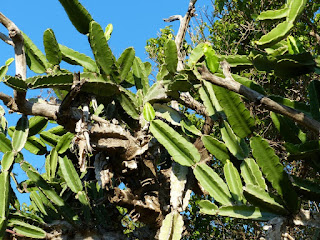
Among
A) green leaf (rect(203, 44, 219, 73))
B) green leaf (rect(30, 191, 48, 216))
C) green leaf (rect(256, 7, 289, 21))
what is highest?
green leaf (rect(256, 7, 289, 21))

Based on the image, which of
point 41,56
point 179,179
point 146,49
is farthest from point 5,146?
point 146,49

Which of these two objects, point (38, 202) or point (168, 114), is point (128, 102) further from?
point (38, 202)

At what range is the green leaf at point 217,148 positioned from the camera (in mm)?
3340

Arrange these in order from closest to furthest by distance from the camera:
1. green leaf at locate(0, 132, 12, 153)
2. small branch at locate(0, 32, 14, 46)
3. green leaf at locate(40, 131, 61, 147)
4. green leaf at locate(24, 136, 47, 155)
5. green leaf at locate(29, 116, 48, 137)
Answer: small branch at locate(0, 32, 14, 46) → green leaf at locate(0, 132, 12, 153) → green leaf at locate(29, 116, 48, 137) → green leaf at locate(40, 131, 61, 147) → green leaf at locate(24, 136, 47, 155)

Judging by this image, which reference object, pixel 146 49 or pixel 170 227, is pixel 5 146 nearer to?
pixel 170 227

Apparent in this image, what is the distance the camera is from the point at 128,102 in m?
4.07

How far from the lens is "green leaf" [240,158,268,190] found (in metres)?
2.97

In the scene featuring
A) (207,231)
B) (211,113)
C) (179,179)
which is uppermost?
(211,113)

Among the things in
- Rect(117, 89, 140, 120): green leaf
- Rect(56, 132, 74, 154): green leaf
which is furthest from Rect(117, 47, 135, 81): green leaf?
Rect(56, 132, 74, 154): green leaf

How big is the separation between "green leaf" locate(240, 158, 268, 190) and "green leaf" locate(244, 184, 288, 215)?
15cm

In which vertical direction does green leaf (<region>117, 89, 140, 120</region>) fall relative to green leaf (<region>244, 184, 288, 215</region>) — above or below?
above

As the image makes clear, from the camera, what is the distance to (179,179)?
153 inches

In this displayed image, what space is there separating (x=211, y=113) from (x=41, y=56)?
1634mm

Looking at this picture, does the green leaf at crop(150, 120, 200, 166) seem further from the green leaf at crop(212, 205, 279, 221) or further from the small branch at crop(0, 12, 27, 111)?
the small branch at crop(0, 12, 27, 111)
